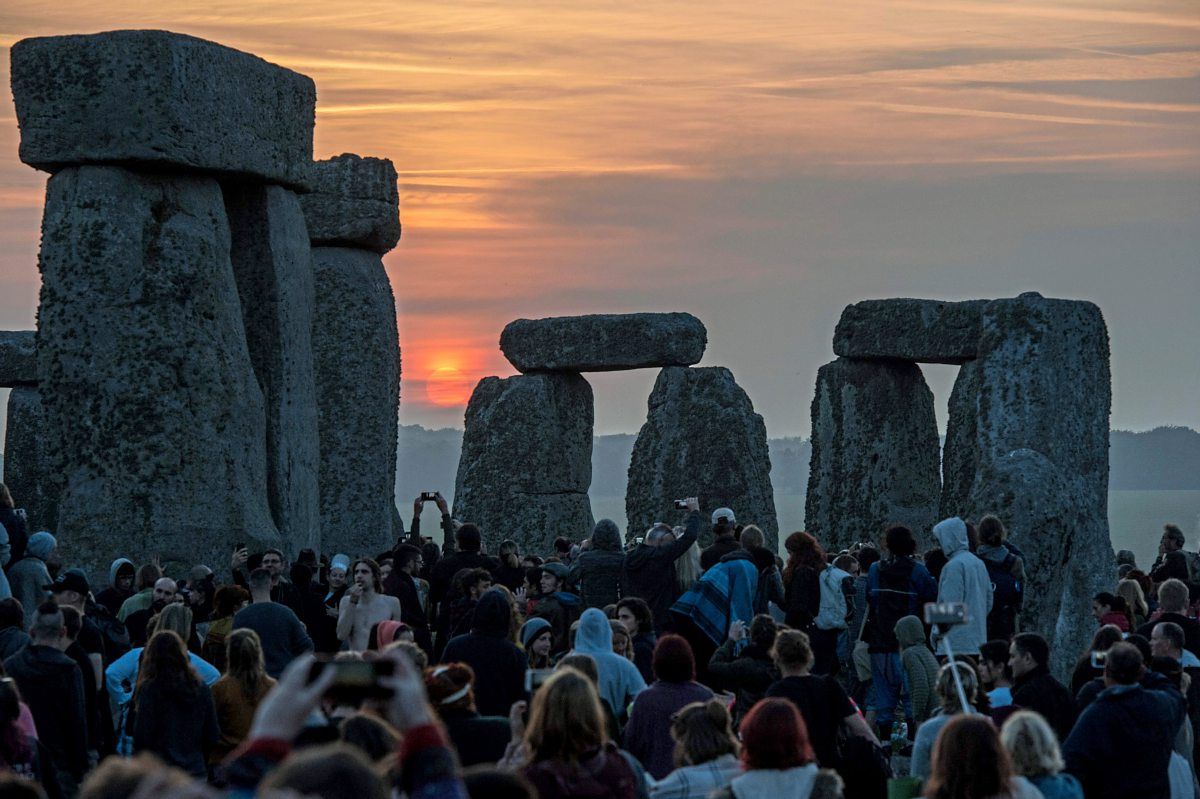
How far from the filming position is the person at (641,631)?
9156 mm

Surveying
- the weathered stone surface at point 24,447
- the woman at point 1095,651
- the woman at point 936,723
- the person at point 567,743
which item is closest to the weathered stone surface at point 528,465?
the weathered stone surface at point 24,447

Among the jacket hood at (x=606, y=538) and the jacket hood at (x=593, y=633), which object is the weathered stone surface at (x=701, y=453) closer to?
the jacket hood at (x=606, y=538)

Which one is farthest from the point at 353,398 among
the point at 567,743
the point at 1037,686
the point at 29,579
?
the point at 567,743

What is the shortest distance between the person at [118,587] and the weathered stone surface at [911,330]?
10265mm

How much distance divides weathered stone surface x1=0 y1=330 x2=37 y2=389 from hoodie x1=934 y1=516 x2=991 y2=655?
15.5 metres

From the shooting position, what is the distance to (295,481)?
1352cm

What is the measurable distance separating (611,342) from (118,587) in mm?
13276

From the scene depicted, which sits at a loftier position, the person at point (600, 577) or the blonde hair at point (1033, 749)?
the person at point (600, 577)

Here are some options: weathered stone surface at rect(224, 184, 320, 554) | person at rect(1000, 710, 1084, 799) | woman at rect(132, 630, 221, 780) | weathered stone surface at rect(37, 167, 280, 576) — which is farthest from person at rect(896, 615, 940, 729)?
weathered stone surface at rect(224, 184, 320, 554)

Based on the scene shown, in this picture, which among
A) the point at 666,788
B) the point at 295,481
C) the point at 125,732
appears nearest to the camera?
the point at 666,788

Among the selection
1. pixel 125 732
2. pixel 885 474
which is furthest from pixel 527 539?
pixel 125 732

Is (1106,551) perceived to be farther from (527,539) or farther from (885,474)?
(527,539)

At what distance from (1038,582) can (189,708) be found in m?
6.02

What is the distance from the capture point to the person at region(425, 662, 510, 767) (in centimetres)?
657
